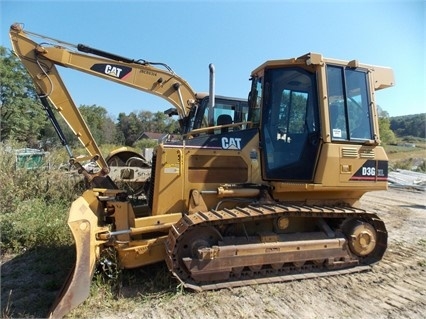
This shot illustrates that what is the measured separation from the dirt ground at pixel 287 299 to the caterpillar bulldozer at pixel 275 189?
0.68 feet

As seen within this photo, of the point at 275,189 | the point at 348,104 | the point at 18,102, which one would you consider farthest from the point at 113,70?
the point at 18,102

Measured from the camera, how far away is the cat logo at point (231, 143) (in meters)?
5.00

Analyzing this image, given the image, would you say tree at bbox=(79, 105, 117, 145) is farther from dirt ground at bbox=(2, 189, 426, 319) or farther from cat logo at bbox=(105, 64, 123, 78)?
dirt ground at bbox=(2, 189, 426, 319)

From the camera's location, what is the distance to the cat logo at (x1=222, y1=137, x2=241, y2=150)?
500 centimetres

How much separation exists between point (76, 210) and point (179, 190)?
1.35 m

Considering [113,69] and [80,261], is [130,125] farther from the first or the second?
[80,261]

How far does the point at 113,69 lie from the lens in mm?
6402

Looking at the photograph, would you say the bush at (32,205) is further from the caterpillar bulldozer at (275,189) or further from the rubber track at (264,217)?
the rubber track at (264,217)

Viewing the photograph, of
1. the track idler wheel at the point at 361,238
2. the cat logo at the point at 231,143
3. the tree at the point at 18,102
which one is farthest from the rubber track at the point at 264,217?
the tree at the point at 18,102

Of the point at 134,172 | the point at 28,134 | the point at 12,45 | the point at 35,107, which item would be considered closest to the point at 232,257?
the point at 134,172

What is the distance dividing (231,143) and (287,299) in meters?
2.20

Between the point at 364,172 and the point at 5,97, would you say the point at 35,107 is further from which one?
the point at 364,172

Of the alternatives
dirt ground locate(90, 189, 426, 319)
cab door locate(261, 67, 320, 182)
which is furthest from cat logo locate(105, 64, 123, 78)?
dirt ground locate(90, 189, 426, 319)

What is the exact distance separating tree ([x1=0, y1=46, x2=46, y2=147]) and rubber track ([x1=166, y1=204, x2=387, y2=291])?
29.7 metres
